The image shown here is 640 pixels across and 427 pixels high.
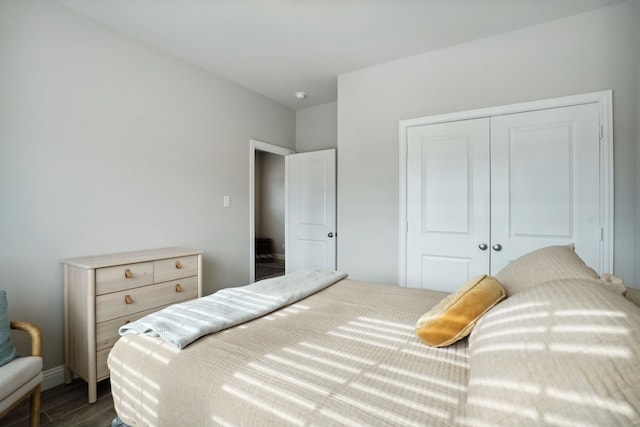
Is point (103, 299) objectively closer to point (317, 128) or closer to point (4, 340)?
point (4, 340)

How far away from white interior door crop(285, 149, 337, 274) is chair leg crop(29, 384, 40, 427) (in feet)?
9.02

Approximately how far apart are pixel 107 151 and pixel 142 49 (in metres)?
0.99

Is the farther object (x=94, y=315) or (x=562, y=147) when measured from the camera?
(x=562, y=147)

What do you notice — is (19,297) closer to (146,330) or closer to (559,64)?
(146,330)

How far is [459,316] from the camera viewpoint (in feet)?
3.57

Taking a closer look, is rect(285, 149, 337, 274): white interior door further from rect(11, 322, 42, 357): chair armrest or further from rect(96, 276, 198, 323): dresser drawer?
rect(11, 322, 42, 357): chair armrest

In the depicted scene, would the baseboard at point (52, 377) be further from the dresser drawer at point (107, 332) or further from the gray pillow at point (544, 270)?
the gray pillow at point (544, 270)

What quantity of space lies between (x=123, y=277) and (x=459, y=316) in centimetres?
207

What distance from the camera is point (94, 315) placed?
1.88 meters

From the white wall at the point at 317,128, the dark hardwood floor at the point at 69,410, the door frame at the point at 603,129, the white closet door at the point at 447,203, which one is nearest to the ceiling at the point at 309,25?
the door frame at the point at 603,129

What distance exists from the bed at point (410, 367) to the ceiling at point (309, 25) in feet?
6.33

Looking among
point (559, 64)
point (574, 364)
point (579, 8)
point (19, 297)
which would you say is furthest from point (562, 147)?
point (19, 297)

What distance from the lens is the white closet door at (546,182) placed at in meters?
2.23

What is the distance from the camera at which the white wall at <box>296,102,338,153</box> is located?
4.22m
